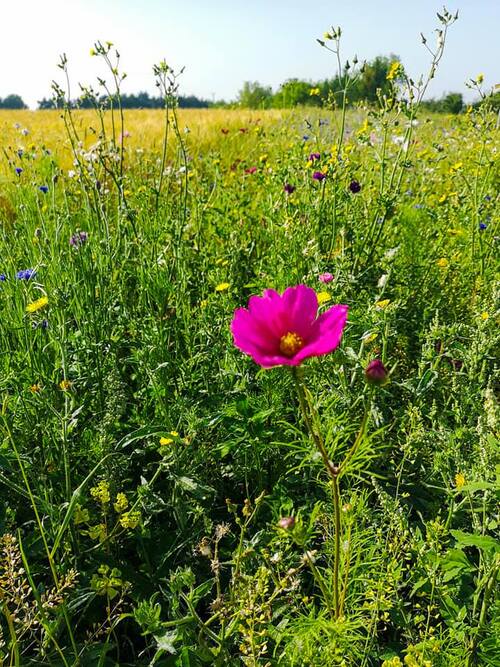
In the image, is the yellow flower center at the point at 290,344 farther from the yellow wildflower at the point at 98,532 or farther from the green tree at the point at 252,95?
the green tree at the point at 252,95

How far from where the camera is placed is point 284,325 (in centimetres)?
90

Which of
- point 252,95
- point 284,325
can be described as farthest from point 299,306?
point 252,95

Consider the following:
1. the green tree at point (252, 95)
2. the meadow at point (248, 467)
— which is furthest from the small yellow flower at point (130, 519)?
the green tree at point (252, 95)

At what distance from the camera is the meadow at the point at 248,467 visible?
102 cm

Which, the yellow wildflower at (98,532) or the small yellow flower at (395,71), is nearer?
the yellow wildflower at (98,532)

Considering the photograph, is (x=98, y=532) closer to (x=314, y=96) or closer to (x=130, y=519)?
(x=130, y=519)

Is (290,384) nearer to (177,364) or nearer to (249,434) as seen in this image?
(249,434)

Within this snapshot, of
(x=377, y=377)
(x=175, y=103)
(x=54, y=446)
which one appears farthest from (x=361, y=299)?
(x=377, y=377)

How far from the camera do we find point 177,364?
1723 mm

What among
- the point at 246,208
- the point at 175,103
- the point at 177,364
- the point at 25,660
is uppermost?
the point at 175,103

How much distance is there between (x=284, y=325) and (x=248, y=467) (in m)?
0.72

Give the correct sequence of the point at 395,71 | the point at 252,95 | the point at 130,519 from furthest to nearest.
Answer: the point at 252,95, the point at 395,71, the point at 130,519

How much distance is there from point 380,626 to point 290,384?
0.65m

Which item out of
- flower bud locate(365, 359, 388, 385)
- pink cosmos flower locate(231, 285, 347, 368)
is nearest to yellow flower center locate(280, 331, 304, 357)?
pink cosmos flower locate(231, 285, 347, 368)
